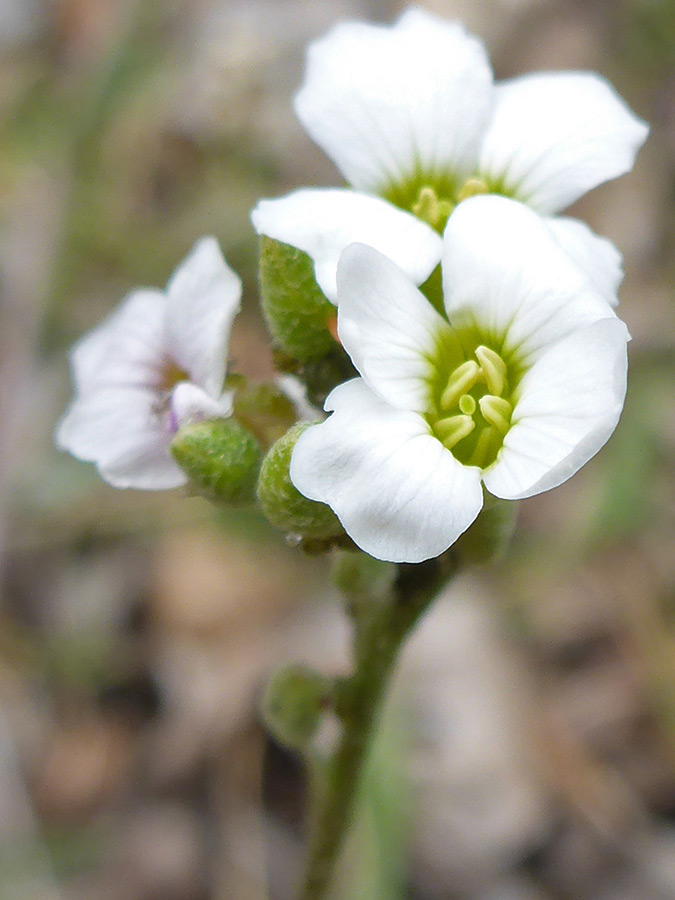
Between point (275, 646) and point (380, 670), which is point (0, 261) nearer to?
point (275, 646)

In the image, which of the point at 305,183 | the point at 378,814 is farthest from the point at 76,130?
the point at 378,814

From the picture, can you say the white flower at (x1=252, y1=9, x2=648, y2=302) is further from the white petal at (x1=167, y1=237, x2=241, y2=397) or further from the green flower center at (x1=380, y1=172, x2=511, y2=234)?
the white petal at (x1=167, y1=237, x2=241, y2=397)

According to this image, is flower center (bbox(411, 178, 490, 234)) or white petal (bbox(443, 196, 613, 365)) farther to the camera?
flower center (bbox(411, 178, 490, 234))

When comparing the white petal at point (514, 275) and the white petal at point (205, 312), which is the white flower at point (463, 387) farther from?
the white petal at point (205, 312)

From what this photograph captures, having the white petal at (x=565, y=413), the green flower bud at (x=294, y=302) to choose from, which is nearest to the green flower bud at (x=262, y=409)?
the green flower bud at (x=294, y=302)

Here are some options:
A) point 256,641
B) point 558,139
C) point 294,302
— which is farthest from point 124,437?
point 256,641

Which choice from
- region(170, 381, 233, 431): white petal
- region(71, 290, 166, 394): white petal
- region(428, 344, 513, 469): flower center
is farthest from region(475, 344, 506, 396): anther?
region(71, 290, 166, 394): white petal
